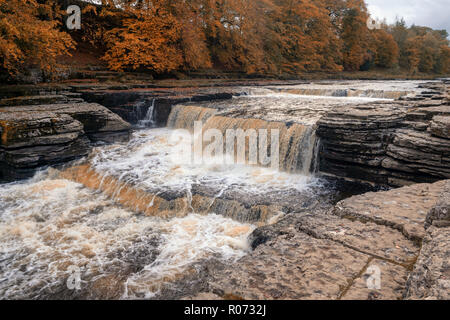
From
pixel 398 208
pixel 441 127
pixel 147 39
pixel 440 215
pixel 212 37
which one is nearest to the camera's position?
pixel 440 215

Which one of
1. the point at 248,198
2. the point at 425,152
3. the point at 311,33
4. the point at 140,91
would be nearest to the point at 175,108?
the point at 140,91

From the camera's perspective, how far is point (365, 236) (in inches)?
96.4

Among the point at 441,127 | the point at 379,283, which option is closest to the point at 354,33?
the point at 441,127

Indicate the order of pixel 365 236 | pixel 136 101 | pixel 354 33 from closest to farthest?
1. pixel 365 236
2. pixel 136 101
3. pixel 354 33

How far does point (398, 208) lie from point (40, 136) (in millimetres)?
8033

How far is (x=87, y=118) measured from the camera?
9.00 metres

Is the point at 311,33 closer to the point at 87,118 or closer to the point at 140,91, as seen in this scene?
the point at 140,91

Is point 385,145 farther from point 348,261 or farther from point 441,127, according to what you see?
point 348,261

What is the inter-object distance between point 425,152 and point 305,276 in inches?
191

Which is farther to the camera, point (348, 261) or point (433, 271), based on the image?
point (348, 261)

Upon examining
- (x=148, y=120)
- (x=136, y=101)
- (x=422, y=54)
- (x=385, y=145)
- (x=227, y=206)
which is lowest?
(x=227, y=206)

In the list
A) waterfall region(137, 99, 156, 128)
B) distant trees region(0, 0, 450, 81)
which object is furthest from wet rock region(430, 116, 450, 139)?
distant trees region(0, 0, 450, 81)

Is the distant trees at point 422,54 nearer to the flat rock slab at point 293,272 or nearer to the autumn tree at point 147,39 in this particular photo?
the autumn tree at point 147,39

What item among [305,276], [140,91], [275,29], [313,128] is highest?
[275,29]
